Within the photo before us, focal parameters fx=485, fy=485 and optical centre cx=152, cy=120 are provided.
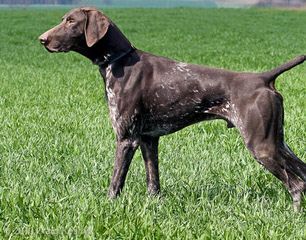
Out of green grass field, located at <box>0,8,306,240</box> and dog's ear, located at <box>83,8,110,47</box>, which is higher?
dog's ear, located at <box>83,8,110,47</box>

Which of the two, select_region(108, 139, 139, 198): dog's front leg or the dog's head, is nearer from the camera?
the dog's head

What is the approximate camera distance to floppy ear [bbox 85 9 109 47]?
4.07 metres

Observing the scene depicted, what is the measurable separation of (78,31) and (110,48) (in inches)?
12.1

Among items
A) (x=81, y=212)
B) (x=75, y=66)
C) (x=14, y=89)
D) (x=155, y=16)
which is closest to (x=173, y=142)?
(x=81, y=212)

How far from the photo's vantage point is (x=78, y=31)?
164 inches

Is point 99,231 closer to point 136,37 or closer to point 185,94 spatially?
point 185,94

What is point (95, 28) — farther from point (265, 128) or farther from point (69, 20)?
point (265, 128)

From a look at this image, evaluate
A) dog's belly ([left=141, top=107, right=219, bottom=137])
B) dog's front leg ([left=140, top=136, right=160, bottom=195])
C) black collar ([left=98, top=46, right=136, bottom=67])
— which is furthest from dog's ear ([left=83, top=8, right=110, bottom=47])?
dog's front leg ([left=140, top=136, right=160, bottom=195])

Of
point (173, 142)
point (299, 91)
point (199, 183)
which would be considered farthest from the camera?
point (299, 91)

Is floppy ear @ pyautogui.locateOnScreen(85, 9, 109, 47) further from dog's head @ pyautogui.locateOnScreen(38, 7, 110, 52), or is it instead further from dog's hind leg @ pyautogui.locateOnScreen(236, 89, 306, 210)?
dog's hind leg @ pyautogui.locateOnScreen(236, 89, 306, 210)

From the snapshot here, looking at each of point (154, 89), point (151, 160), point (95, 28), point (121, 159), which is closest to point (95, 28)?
point (95, 28)

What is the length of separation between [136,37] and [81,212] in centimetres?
2370

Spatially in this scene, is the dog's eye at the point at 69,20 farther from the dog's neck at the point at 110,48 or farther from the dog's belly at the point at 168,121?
the dog's belly at the point at 168,121

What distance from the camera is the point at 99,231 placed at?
3629 millimetres
